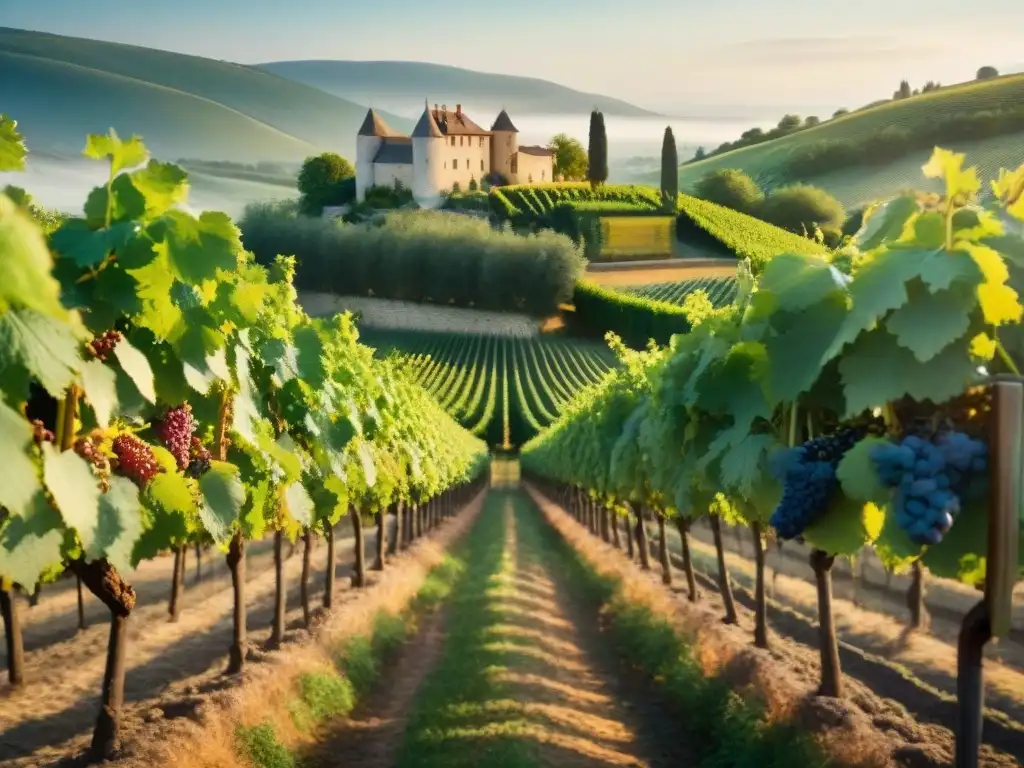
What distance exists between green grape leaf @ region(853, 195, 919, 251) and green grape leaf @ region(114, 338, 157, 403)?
202 centimetres

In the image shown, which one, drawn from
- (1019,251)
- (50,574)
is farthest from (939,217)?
(50,574)

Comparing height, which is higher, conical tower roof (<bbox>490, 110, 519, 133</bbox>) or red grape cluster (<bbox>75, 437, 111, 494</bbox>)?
conical tower roof (<bbox>490, 110, 519, 133</bbox>)

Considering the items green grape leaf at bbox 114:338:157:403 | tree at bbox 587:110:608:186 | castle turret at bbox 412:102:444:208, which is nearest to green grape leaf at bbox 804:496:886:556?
green grape leaf at bbox 114:338:157:403

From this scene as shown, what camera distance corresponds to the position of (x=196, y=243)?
9.95 feet

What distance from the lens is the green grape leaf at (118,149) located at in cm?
292

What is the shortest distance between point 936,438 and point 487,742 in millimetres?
5671

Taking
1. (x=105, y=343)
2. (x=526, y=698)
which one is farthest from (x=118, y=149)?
(x=526, y=698)

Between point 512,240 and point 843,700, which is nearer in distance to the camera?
point 843,700

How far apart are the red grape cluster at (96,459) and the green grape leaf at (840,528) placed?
1.91 meters

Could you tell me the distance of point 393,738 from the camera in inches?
318

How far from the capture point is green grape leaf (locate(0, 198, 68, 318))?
73.8 inches

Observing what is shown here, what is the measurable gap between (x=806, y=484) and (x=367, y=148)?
103m

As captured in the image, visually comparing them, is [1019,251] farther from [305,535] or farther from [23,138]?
[305,535]

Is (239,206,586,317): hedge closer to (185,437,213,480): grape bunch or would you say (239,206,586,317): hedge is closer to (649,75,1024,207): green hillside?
(649,75,1024,207): green hillside
